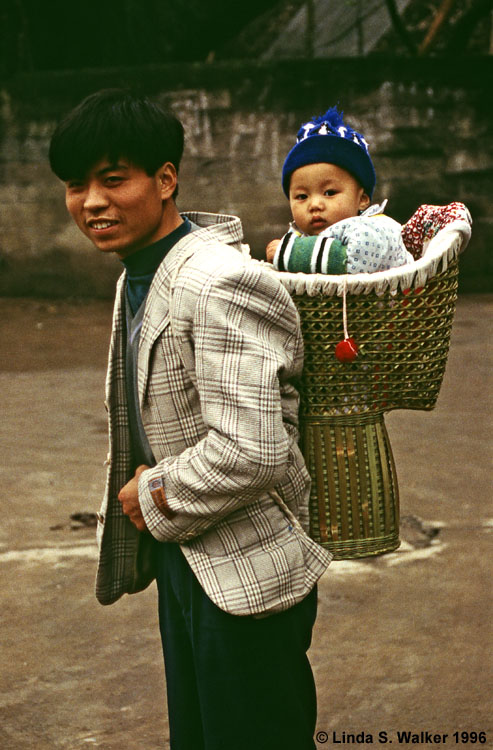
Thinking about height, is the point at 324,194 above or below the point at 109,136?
below

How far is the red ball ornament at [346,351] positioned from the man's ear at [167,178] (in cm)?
45

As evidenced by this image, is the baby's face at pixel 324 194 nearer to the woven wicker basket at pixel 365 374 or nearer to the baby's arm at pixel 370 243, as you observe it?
the baby's arm at pixel 370 243

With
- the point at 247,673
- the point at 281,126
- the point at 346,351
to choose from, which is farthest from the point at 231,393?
the point at 281,126

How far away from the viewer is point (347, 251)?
2066mm

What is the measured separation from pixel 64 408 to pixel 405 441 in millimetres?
2097

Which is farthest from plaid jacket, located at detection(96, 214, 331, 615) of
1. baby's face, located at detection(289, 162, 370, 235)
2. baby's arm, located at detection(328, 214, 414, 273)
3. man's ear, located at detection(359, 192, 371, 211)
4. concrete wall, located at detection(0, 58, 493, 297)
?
concrete wall, located at detection(0, 58, 493, 297)

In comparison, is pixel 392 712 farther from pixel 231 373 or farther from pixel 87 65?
pixel 87 65

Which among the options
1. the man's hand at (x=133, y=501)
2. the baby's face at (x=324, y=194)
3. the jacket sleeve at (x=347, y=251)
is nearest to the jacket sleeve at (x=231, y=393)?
the man's hand at (x=133, y=501)

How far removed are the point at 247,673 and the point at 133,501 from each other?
1.29ft

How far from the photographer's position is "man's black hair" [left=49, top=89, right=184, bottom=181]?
6.19ft

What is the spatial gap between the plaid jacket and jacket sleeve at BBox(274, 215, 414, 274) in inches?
4.8

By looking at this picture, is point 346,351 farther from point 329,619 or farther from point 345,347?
point 329,619

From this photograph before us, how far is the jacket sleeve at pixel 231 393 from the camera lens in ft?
5.87

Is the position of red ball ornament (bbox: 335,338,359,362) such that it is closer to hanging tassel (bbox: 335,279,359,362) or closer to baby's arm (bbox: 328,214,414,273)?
hanging tassel (bbox: 335,279,359,362)
